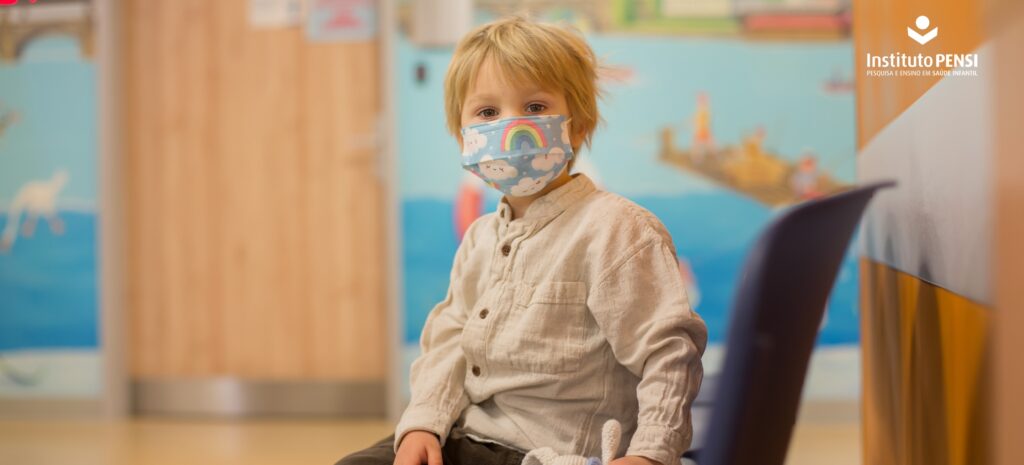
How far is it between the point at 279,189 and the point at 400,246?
534 millimetres

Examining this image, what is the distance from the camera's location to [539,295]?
1200mm

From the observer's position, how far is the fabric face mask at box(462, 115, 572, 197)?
1.22 metres

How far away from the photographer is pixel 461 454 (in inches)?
48.7

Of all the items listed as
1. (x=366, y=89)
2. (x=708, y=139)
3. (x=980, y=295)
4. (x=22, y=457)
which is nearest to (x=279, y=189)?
(x=366, y=89)

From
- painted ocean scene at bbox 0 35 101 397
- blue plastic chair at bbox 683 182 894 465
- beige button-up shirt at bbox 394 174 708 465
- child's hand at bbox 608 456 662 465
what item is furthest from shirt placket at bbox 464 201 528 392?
painted ocean scene at bbox 0 35 101 397

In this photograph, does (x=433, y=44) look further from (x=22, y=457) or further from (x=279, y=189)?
(x=22, y=457)

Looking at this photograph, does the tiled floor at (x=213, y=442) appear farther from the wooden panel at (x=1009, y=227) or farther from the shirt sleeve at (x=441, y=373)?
the wooden panel at (x=1009, y=227)

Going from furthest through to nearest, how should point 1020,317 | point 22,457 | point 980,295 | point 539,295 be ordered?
point 22,457
point 539,295
point 980,295
point 1020,317

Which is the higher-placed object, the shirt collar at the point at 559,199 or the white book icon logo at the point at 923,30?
the white book icon logo at the point at 923,30

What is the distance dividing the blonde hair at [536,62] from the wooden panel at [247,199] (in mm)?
2418

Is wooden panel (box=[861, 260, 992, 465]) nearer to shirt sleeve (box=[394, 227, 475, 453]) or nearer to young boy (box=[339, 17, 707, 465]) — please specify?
young boy (box=[339, 17, 707, 465])

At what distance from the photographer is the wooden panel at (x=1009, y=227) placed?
74 centimetres

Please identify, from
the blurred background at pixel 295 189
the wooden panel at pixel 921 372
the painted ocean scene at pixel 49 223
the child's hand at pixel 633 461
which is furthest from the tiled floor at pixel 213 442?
the child's hand at pixel 633 461

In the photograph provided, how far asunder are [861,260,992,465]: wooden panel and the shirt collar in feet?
1.32
